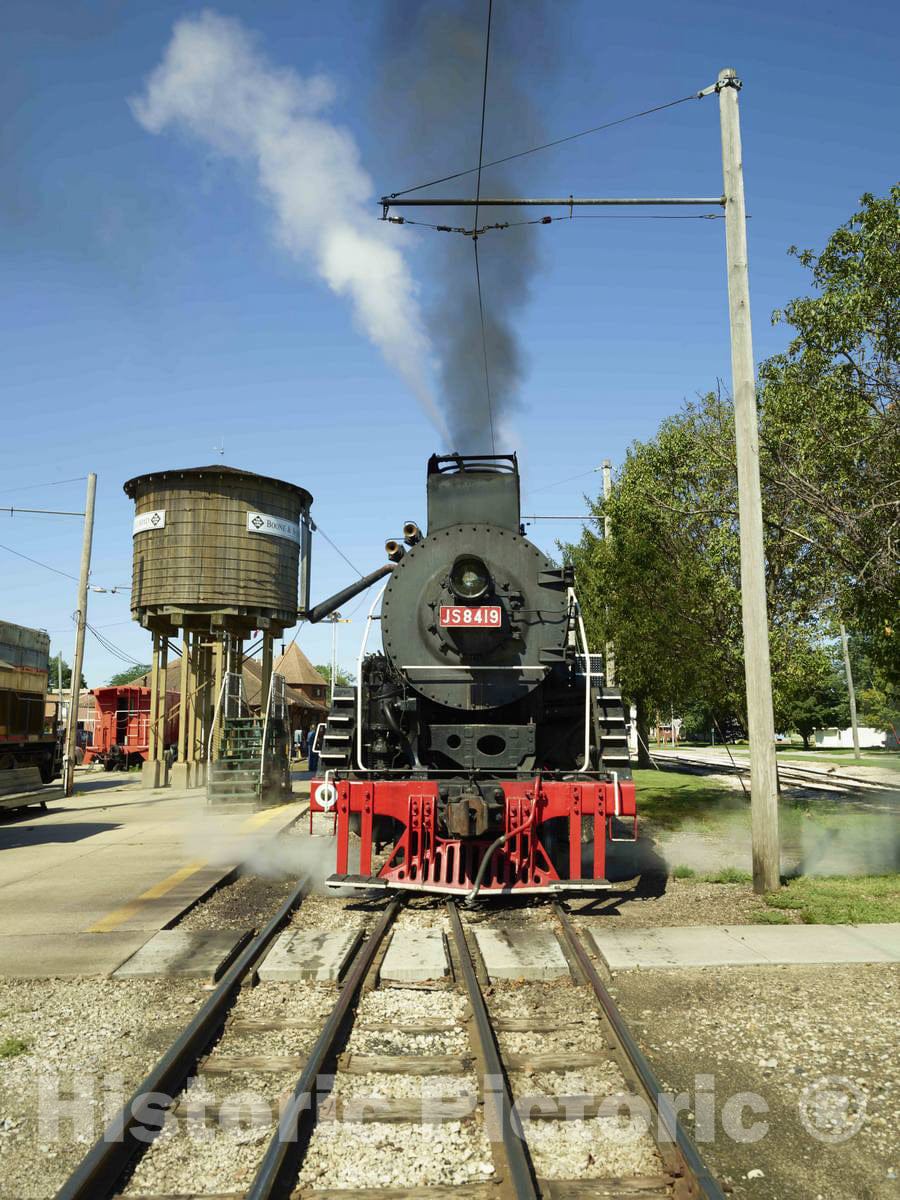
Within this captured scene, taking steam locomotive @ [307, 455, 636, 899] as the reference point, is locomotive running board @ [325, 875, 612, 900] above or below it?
below

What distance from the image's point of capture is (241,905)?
25.1 feet

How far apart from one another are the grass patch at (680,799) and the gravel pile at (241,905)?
6.14 m

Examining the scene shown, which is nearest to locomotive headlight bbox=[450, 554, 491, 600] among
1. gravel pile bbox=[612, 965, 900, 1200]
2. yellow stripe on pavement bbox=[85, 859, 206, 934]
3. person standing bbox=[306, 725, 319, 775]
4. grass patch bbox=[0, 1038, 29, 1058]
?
person standing bbox=[306, 725, 319, 775]

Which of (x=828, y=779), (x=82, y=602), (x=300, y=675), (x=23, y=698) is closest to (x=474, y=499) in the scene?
(x=23, y=698)

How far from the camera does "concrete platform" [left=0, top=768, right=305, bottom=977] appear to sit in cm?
626

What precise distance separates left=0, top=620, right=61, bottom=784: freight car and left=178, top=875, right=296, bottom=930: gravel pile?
8776mm

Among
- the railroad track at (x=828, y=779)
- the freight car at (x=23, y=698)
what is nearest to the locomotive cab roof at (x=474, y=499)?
the freight car at (x=23, y=698)

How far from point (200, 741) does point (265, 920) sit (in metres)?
17.1

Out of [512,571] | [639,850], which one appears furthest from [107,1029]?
[639,850]

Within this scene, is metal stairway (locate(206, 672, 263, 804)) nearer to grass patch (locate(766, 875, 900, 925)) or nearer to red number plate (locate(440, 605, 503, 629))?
red number plate (locate(440, 605, 503, 629))

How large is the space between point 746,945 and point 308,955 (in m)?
3.01

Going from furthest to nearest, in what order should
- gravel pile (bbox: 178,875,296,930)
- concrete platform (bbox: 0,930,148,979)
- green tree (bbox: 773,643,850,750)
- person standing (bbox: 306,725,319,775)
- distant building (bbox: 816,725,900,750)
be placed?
distant building (bbox: 816,725,900,750) → green tree (bbox: 773,643,850,750) → person standing (bbox: 306,725,319,775) → gravel pile (bbox: 178,875,296,930) → concrete platform (bbox: 0,930,148,979)

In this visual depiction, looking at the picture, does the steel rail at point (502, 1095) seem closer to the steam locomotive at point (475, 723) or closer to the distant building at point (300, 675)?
the steam locomotive at point (475, 723)

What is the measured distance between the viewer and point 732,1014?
465cm
